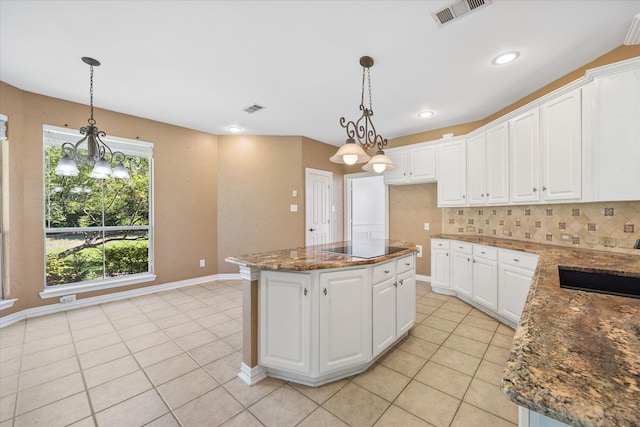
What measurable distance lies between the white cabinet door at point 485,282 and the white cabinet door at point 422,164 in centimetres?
152

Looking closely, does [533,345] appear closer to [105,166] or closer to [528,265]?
[528,265]

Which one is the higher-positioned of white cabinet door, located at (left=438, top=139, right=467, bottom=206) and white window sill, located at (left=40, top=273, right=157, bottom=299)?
white cabinet door, located at (left=438, top=139, right=467, bottom=206)

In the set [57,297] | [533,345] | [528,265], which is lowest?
[57,297]

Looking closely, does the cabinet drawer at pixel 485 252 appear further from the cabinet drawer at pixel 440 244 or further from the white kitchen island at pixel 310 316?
the white kitchen island at pixel 310 316

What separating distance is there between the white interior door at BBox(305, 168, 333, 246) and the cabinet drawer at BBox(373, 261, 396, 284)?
2.82 metres

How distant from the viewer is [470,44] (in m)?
2.25

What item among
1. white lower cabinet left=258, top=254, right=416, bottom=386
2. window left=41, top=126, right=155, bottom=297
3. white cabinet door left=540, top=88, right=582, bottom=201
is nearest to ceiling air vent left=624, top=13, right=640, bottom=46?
white cabinet door left=540, top=88, right=582, bottom=201

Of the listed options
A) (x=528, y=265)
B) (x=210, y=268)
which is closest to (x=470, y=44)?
(x=528, y=265)

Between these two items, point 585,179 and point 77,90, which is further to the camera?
point 77,90

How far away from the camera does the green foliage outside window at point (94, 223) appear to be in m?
3.33

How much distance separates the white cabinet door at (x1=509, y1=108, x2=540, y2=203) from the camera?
277 cm

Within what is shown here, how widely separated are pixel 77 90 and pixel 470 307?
5.60 metres

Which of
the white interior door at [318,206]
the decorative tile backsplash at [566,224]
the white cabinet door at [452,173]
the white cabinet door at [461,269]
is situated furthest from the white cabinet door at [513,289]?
the white interior door at [318,206]

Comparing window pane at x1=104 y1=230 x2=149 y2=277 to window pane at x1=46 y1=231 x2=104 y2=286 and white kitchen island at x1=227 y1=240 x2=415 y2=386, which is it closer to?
window pane at x1=46 y1=231 x2=104 y2=286
